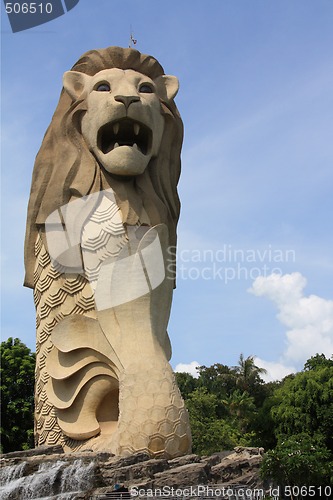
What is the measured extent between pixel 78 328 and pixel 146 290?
1511 mm

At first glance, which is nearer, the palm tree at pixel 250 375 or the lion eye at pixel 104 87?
the lion eye at pixel 104 87

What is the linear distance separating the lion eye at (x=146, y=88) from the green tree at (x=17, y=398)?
398 inches

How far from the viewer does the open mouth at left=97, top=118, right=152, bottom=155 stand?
42.7 feet

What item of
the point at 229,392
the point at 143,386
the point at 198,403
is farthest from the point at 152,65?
the point at 229,392

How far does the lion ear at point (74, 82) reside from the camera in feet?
45.0

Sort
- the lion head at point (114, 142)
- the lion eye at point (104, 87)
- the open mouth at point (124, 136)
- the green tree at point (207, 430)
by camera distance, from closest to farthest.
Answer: the lion head at point (114, 142), the open mouth at point (124, 136), the lion eye at point (104, 87), the green tree at point (207, 430)

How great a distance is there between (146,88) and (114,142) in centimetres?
130

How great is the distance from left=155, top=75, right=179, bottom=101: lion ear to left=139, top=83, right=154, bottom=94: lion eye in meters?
0.45

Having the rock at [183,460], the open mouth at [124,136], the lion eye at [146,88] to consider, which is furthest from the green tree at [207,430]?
the lion eye at [146,88]

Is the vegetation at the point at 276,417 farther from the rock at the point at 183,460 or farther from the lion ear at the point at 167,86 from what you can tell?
the lion ear at the point at 167,86

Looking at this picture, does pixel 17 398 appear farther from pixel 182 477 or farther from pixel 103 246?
pixel 182 477

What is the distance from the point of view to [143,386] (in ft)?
36.1

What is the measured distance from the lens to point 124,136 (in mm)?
13305

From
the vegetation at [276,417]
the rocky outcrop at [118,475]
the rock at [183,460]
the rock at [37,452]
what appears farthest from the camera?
the rock at [37,452]
